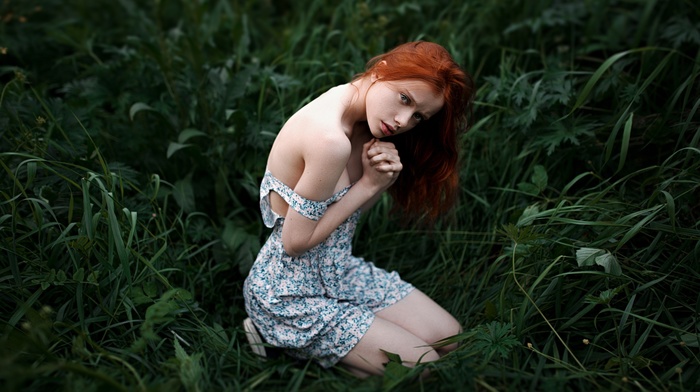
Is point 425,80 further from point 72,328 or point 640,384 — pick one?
point 72,328

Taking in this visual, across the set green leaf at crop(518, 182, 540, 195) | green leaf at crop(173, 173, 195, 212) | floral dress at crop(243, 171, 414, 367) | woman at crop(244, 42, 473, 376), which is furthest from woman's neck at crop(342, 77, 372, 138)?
green leaf at crop(173, 173, 195, 212)

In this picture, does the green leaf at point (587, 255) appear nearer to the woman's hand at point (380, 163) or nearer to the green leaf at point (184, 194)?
the woman's hand at point (380, 163)

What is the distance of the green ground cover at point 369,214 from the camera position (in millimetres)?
1751

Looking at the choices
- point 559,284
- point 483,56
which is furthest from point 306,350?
point 483,56

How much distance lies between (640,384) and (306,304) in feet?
3.52

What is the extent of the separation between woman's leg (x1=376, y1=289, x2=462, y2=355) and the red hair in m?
0.35

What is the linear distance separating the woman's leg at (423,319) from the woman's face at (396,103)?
0.72 metres

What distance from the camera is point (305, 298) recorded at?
192 cm

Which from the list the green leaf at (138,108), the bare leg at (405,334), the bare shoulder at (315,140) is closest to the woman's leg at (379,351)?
the bare leg at (405,334)

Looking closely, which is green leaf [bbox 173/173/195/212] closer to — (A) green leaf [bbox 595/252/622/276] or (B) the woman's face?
(B) the woman's face

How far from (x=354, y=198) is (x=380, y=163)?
143 mm

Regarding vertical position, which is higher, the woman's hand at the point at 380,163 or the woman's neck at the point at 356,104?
the woman's neck at the point at 356,104

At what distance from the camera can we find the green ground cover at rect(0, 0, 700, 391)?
175 cm

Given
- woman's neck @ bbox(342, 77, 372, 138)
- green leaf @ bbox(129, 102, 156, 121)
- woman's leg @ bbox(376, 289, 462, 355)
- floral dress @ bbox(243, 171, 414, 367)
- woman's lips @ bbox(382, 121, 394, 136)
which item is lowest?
woman's leg @ bbox(376, 289, 462, 355)
